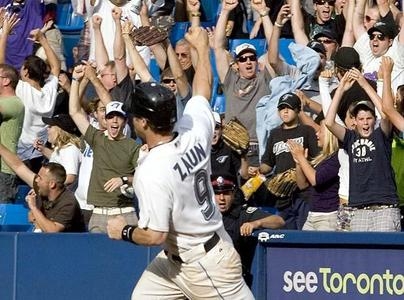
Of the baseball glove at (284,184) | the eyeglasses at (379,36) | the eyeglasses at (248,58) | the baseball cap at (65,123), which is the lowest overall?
the baseball glove at (284,184)

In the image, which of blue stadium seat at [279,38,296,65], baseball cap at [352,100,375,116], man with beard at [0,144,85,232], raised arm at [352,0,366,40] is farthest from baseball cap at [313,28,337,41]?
man with beard at [0,144,85,232]

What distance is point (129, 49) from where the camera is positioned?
41.9 ft

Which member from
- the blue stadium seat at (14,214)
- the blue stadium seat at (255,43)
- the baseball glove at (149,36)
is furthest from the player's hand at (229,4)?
the baseball glove at (149,36)

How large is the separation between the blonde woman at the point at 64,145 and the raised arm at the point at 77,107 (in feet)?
1.06

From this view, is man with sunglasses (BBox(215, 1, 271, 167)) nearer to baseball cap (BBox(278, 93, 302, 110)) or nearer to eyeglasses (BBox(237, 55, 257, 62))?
eyeglasses (BBox(237, 55, 257, 62))

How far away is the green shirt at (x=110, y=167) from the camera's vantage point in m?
11.5

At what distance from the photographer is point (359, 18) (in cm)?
1349

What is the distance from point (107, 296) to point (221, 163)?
5.43 ft

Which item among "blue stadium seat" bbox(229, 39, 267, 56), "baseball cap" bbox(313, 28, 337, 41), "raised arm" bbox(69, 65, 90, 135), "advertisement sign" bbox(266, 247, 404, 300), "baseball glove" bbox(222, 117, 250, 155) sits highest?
"baseball cap" bbox(313, 28, 337, 41)

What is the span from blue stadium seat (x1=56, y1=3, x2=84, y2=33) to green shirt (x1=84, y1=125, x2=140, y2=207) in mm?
5849

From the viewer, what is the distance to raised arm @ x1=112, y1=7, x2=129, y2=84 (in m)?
13.6

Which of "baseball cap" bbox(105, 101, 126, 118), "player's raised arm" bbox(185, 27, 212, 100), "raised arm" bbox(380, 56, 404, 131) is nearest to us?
"player's raised arm" bbox(185, 27, 212, 100)

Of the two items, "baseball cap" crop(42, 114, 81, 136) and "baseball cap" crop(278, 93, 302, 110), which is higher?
"baseball cap" crop(278, 93, 302, 110)

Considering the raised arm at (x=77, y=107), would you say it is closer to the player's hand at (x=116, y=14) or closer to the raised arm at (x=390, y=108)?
the player's hand at (x=116, y=14)
